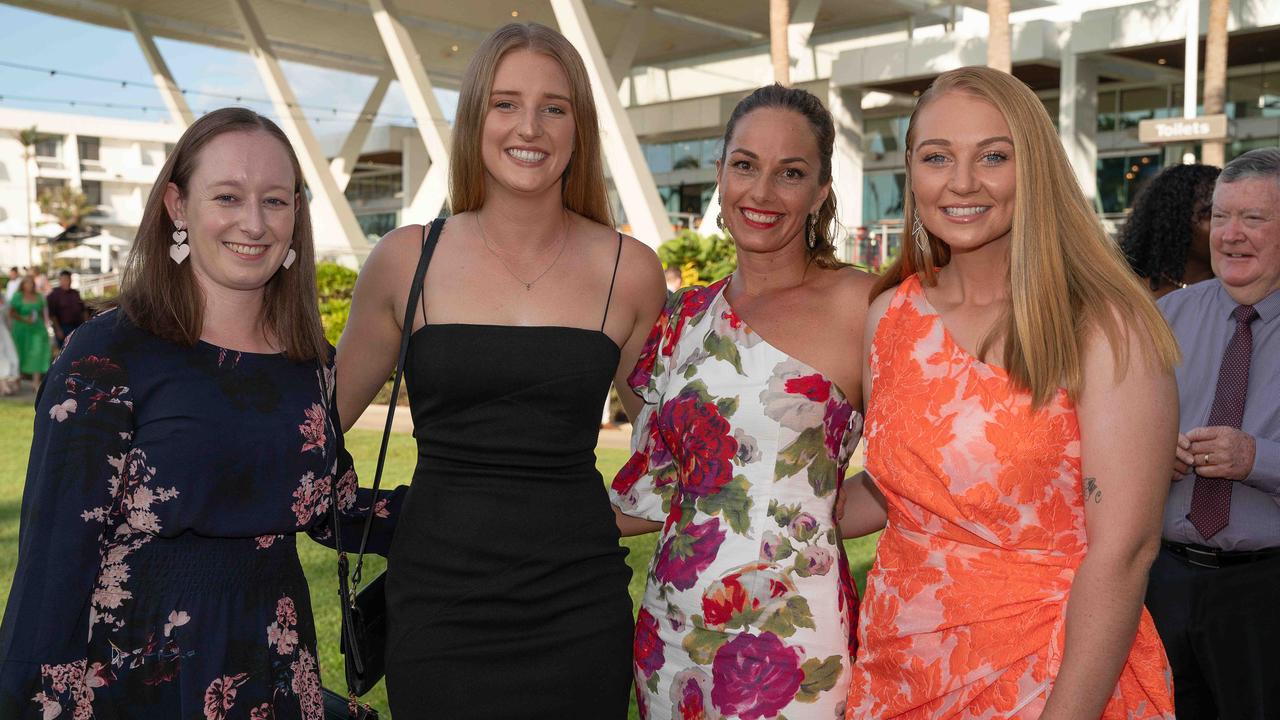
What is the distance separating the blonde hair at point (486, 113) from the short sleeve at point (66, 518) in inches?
43.4

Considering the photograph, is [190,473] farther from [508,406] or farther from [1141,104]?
[1141,104]

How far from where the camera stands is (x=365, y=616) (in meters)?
2.80

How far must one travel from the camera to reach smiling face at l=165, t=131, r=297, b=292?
265cm

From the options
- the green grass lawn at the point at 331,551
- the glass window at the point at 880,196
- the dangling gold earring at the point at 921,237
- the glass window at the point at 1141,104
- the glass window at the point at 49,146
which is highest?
the glass window at the point at 49,146

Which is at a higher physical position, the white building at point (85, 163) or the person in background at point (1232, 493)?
the white building at point (85, 163)

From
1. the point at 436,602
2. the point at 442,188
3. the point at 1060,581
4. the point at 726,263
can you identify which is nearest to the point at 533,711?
the point at 436,602

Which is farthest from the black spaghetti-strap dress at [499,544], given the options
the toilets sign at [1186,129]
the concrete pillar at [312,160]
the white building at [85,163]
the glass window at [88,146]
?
the glass window at [88,146]

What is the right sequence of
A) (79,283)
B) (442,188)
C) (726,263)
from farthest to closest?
(79,283) < (442,188) < (726,263)

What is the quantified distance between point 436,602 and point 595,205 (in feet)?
4.10

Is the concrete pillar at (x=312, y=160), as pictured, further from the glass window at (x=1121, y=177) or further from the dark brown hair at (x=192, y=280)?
the dark brown hair at (x=192, y=280)

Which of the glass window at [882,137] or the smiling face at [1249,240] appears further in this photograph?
the glass window at [882,137]

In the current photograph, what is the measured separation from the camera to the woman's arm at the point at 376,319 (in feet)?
9.71

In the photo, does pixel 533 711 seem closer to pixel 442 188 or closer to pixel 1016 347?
pixel 1016 347

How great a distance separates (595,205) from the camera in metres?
3.26
